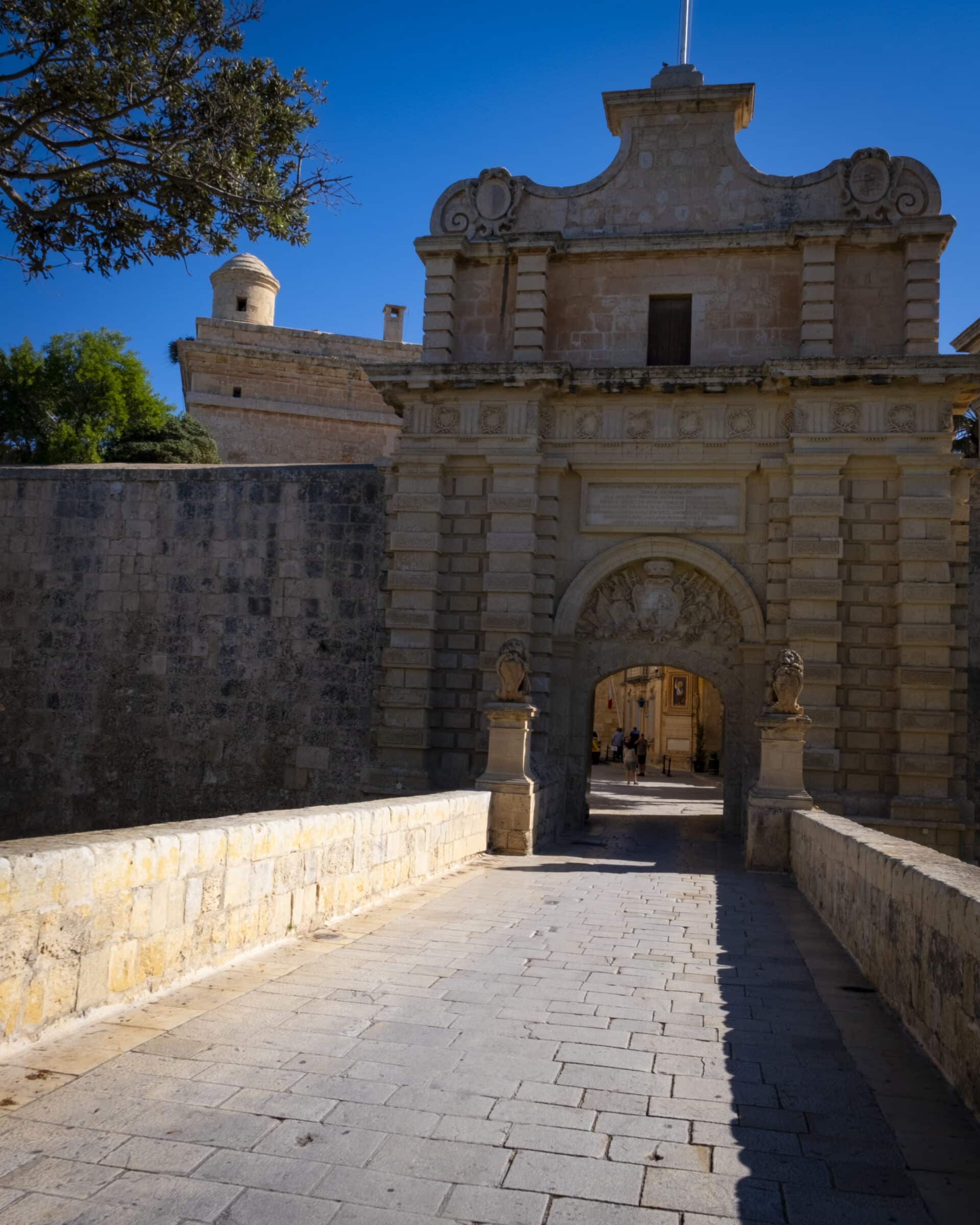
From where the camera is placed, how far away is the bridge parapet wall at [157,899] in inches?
138

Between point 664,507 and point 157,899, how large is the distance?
10305 millimetres

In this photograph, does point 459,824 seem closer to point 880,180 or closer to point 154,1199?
point 154,1199

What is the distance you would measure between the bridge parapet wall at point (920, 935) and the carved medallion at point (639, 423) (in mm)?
7532

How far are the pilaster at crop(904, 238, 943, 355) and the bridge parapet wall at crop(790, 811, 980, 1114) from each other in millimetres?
8227

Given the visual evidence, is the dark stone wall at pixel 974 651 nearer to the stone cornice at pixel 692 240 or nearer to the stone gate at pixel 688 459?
the stone gate at pixel 688 459

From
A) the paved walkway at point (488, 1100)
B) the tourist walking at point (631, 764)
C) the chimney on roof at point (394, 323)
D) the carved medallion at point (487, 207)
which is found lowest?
the tourist walking at point (631, 764)

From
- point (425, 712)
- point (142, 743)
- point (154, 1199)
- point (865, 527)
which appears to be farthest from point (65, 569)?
point (154, 1199)

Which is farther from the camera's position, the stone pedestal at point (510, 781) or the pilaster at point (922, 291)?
the pilaster at point (922, 291)

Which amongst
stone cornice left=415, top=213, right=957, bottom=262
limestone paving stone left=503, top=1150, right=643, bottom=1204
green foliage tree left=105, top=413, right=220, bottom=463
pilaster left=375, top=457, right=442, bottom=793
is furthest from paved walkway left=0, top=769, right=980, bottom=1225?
green foliage tree left=105, top=413, right=220, bottom=463

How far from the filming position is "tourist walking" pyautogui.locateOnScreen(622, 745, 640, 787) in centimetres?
2319

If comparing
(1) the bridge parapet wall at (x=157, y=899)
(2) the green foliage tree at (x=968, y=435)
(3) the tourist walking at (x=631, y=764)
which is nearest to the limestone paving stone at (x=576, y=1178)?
(1) the bridge parapet wall at (x=157, y=899)

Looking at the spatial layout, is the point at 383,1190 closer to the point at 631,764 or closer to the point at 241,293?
the point at 631,764

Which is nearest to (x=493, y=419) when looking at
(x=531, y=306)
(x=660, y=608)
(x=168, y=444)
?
(x=531, y=306)

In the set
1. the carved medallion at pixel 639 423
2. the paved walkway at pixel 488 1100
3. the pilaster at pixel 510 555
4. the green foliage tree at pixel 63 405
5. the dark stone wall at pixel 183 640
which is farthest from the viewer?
the green foliage tree at pixel 63 405
